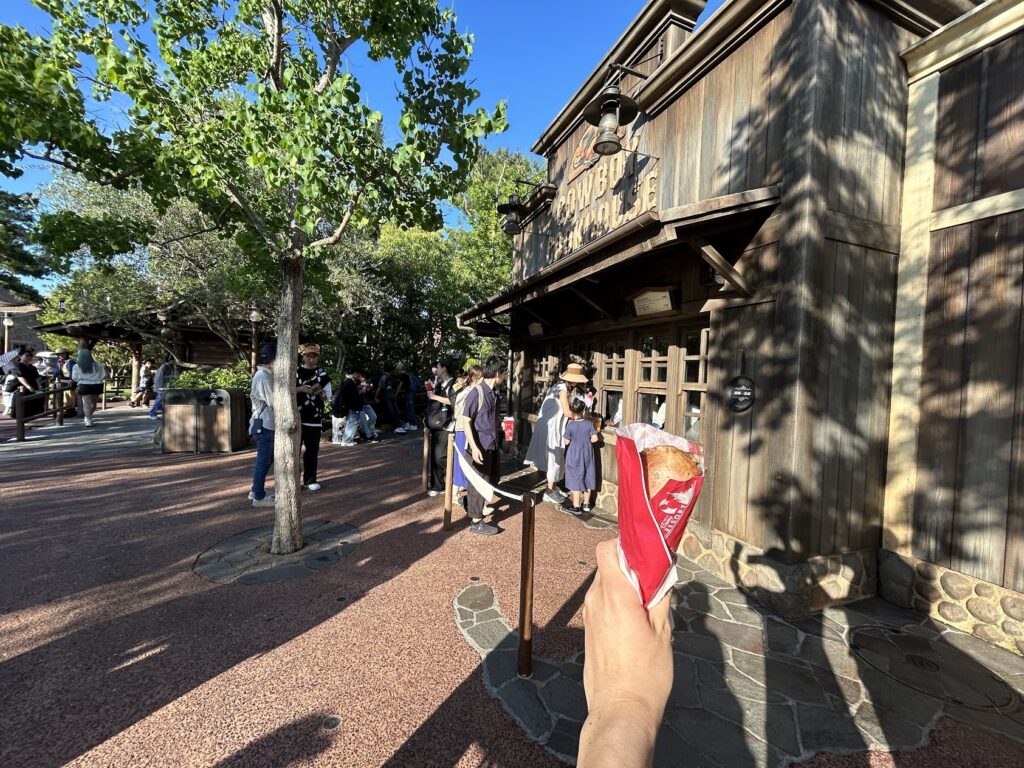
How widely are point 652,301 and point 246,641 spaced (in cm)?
486

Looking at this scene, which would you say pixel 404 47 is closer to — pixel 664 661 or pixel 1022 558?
pixel 664 661

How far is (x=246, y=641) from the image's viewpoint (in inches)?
115

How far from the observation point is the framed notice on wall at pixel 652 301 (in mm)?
4863

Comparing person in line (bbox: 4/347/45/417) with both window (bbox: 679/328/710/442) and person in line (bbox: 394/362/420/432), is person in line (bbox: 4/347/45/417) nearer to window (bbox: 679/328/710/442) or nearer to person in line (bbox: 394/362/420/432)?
person in line (bbox: 394/362/420/432)

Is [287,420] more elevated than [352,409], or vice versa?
[287,420]

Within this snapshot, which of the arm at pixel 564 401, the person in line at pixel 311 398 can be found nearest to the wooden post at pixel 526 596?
the arm at pixel 564 401

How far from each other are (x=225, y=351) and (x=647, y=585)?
72.0 feet

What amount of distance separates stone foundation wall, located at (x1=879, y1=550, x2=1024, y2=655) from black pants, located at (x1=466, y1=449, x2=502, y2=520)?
3744 millimetres

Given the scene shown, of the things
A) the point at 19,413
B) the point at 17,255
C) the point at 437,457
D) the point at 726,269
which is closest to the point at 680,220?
the point at 726,269

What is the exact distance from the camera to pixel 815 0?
11.2 feet

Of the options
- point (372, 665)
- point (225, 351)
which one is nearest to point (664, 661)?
point (372, 665)

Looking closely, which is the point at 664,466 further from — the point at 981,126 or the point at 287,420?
the point at 981,126

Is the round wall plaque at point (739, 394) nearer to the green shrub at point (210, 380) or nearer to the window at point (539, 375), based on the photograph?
the window at point (539, 375)

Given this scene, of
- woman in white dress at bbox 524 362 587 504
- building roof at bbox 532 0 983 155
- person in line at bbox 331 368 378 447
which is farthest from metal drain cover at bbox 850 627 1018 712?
person in line at bbox 331 368 378 447
